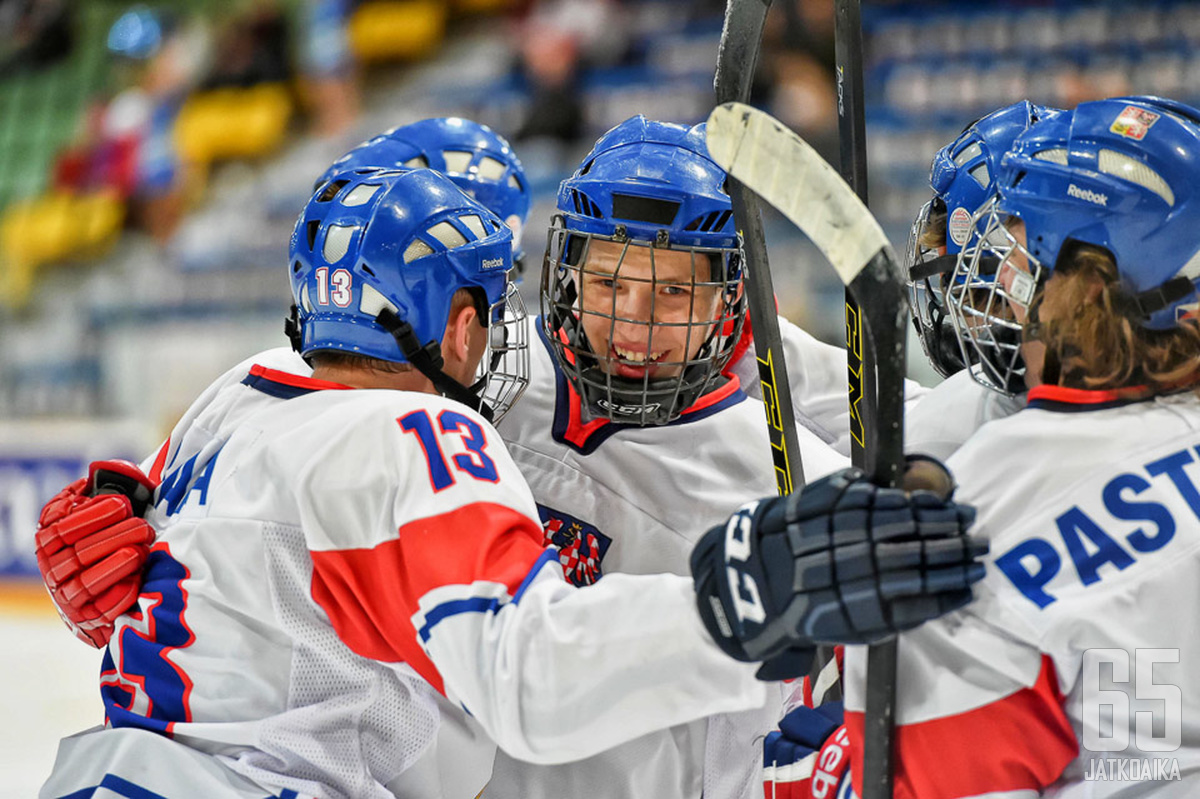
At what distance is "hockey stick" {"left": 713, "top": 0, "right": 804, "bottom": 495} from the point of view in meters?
1.62

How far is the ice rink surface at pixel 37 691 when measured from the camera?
3.47 meters

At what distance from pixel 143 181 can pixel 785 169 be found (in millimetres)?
7436

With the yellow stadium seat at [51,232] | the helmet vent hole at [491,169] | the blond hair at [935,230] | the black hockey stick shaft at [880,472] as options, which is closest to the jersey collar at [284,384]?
the black hockey stick shaft at [880,472]

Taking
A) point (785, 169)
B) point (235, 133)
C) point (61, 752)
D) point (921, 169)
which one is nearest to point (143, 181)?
point (235, 133)

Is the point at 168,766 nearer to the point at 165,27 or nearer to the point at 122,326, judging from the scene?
the point at 122,326

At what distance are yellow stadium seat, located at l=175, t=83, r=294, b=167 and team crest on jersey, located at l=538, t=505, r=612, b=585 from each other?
6323 millimetres

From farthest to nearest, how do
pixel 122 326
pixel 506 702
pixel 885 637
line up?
1. pixel 122 326
2. pixel 506 702
3. pixel 885 637

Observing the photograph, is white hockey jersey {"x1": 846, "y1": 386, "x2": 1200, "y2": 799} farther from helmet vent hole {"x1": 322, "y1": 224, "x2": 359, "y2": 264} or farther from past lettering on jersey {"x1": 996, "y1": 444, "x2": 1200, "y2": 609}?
helmet vent hole {"x1": 322, "y1": 224, "x2": 359, "y2": 264}

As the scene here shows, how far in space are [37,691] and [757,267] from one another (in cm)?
340

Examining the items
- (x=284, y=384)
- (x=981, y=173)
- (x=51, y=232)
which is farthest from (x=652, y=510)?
(x=51, y=232)

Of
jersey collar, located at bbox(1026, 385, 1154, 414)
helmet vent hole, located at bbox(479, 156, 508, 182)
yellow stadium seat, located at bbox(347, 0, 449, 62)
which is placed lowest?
jersey collar, located at bbox(1026, 385, 1154, 414)

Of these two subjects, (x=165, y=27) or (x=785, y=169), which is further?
(x=165, y=27)

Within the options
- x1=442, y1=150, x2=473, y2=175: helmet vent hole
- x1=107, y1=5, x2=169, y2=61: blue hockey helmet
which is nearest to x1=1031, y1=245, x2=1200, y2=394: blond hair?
x1=442, y1=150, x2=473, y2=175: helmet vent hole

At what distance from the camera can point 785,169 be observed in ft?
3.90
